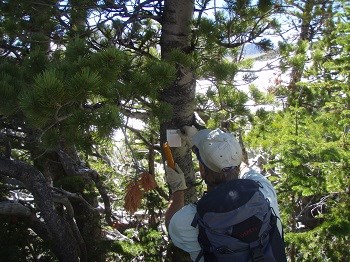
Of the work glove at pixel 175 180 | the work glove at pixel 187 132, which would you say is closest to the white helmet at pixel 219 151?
the work glove at pixel 175 180

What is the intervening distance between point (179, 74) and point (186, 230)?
6.30ft

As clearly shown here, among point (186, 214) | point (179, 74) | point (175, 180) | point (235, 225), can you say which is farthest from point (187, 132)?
point (235, 225)

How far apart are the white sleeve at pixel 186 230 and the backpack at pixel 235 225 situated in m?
0.10

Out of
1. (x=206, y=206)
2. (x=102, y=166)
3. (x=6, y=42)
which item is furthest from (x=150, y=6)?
(x=102, y=166)

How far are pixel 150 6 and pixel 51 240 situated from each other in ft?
9.57

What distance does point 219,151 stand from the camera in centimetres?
283

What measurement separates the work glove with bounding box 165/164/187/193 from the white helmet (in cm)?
48

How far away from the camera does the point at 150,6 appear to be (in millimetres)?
4441

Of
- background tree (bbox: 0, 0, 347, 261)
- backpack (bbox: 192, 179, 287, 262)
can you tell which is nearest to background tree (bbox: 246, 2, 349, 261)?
background tree (bbox: 0, 0, 347, 261)

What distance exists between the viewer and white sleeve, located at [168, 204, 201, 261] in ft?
8.70

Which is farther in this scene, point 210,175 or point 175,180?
point 175,180

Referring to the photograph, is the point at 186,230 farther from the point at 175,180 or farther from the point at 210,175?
the point at 175,180

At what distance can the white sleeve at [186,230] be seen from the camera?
265 cm

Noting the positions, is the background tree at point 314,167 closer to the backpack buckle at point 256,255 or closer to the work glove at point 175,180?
the work glove at point 175,180
